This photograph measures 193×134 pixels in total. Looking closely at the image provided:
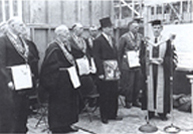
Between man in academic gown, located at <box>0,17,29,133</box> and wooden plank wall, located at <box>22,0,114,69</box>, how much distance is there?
251 cm

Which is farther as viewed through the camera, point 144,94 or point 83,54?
point 144,94

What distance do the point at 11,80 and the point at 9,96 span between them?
0.71 feet

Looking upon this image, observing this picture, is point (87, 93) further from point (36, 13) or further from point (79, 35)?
point (36, 13)

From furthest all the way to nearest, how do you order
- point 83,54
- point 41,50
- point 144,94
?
point 41,50 < point 144,94 < point 83,54

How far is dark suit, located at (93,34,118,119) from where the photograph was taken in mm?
Answer: 5145

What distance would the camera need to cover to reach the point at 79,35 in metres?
5.44

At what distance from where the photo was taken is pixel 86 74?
17.5 ft

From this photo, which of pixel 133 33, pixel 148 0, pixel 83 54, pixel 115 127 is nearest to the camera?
pixel 148 0

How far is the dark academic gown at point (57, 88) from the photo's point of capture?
441 cm

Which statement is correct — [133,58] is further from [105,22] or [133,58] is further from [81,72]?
[81,72]

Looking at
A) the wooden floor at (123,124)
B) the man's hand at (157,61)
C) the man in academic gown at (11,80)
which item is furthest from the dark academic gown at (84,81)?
the man in academic gown at (11,80)

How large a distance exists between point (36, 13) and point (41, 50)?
0.85 m

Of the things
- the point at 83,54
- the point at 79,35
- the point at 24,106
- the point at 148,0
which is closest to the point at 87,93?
the point at 83,54

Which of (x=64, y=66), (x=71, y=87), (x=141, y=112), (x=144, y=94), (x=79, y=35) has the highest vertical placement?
(x=79, y=35)
